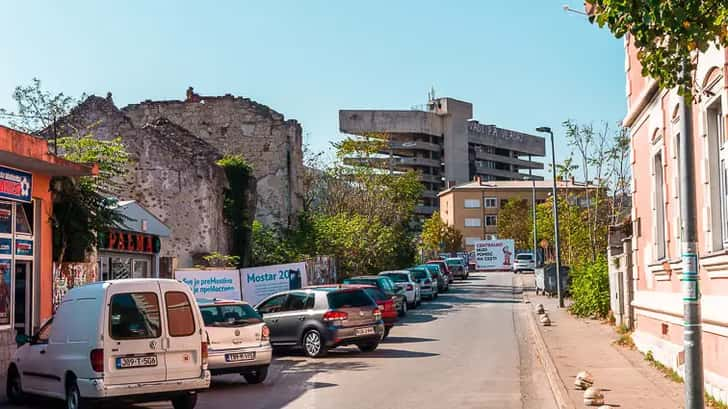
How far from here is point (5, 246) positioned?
17953 millimetres

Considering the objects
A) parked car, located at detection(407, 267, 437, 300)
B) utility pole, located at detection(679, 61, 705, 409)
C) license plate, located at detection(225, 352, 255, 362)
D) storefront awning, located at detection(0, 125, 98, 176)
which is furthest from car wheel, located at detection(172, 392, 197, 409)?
parked car, located at detection(407, 267, 437, 300)

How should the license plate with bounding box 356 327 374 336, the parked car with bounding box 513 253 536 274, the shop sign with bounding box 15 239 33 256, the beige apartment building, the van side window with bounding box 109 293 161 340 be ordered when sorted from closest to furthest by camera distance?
1. the van side window with bounding box 109 293 161 340
2. the shop sign with bounding box 15 239 33 256
3. the license plate with bounding box 356 327 374 336
4. the parked car with bounding box 513 253 536 274
5. the beige apartment building

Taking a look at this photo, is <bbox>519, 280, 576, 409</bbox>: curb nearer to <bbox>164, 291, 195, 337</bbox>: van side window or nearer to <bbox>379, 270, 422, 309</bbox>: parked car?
<bbox>164, 291, 195, 337</bbox>: van side window

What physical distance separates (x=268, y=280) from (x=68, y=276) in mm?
9787

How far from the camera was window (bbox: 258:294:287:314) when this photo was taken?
70.6 feet

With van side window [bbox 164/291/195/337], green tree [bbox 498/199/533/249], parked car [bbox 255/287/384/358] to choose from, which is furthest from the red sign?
green tree [bbox 498/199/533/249]

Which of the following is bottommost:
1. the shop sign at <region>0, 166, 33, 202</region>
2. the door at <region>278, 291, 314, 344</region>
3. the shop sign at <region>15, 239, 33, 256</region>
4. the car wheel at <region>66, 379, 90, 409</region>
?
the car wheel at <region>66, 379, 90, 409</region>

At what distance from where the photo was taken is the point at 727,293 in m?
11.4

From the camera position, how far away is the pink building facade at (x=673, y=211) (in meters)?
11.9

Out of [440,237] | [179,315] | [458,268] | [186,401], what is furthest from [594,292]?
[440,237]

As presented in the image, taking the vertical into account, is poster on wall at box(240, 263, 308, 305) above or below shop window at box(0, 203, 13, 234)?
below

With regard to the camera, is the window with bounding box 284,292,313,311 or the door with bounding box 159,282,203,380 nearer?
the door with bounding box 159,282,203,380

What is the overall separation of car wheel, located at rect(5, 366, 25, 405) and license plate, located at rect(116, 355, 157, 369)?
119 inches

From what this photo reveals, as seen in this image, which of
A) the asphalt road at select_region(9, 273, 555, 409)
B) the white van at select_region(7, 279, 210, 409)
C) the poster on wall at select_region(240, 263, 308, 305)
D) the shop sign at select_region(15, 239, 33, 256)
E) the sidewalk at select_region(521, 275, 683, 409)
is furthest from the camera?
the poster on wall at select_region(240, 263, 308, 305)
